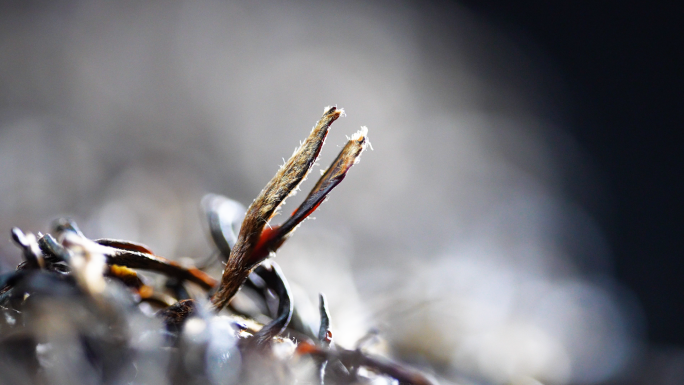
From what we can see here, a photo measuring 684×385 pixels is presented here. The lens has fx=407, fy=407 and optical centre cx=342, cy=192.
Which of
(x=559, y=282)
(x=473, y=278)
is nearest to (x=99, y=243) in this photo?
(x=473, y=278)

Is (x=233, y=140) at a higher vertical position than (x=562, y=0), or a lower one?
lower

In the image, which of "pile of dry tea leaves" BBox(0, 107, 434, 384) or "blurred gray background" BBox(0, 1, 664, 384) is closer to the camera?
"pile of dry tea leaves" BBox(0, 107, 434, 384)

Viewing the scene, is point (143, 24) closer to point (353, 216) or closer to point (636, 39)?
point (353, 216)

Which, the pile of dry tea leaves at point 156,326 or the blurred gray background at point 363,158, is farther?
the blurred gray background at point 363,158

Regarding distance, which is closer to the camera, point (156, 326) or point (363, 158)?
point (156, 326)
